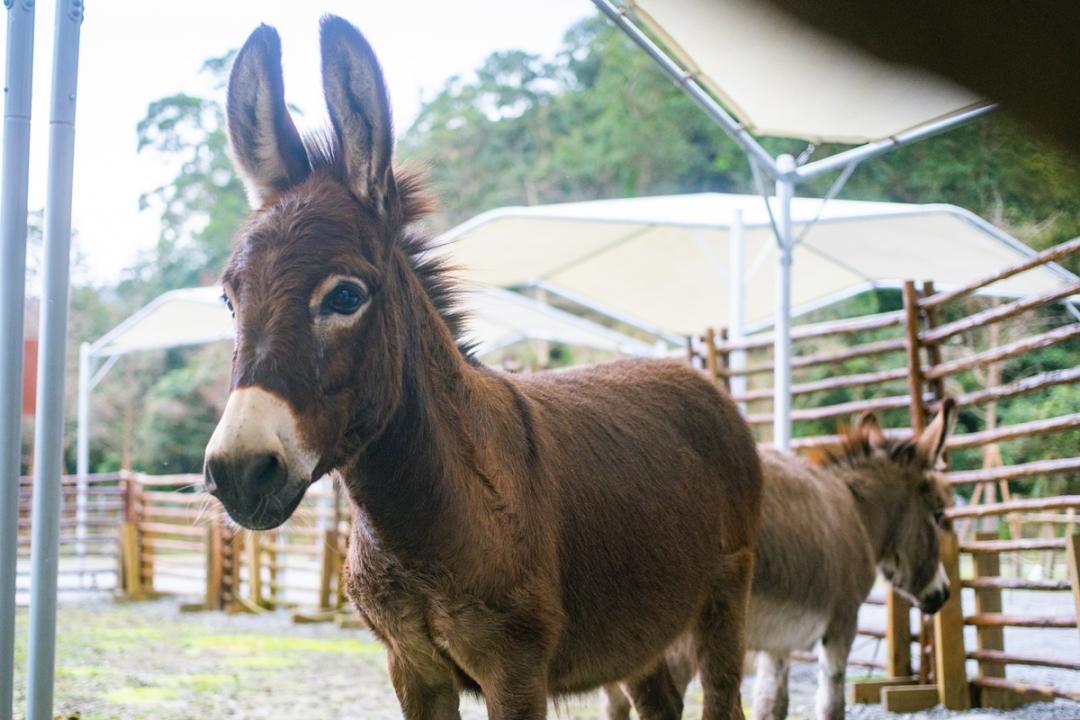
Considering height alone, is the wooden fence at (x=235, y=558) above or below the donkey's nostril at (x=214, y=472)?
below

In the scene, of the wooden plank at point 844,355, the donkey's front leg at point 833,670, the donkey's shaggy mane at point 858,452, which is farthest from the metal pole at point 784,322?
the donkey's front leg at point 833,670

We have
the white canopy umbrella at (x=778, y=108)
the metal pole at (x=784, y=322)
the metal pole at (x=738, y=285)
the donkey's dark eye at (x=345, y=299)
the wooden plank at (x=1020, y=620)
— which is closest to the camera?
the donkey's dark eye at (x=345, y=299)

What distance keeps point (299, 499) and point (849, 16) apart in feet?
7.24

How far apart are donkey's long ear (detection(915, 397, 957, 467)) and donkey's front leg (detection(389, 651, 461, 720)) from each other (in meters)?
5.21

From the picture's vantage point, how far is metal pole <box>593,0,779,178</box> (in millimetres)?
6238

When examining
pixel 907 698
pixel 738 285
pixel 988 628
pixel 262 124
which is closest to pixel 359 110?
pixel 262 124

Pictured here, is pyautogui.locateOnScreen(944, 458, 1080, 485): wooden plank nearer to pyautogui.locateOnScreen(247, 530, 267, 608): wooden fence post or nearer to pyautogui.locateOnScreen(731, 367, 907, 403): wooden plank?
pyautogui.locateOnScreen(731, 367, 907, 403): wooden plank

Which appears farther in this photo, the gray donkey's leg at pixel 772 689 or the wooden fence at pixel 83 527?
the wooden fence at pixel 83 527

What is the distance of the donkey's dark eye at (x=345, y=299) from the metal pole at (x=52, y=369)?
155cm

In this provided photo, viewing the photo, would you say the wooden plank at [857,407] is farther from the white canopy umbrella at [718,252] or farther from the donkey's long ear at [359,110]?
the donkey's long ear at [359,110]

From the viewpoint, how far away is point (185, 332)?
21.4m

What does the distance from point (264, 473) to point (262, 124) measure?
1.16m

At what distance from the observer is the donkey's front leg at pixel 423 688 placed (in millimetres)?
3212

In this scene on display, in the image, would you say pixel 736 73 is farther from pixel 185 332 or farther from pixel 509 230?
pixel 185 332
